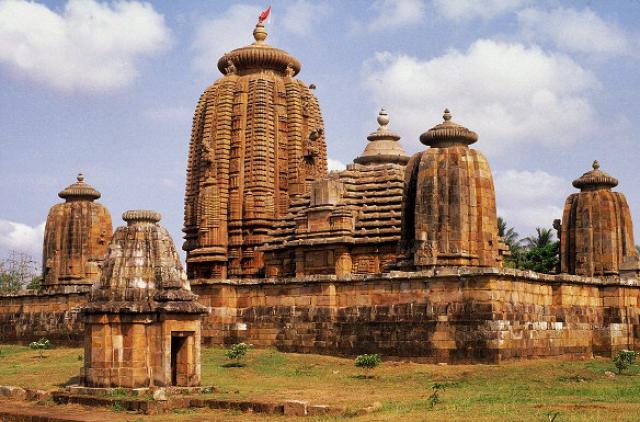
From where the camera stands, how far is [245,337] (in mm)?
33625

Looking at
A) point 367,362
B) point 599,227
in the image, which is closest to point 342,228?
point 599,227

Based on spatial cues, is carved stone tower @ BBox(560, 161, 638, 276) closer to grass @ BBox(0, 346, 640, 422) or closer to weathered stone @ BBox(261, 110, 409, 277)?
weathered stone @ BBox(261, 110, 409, 277)

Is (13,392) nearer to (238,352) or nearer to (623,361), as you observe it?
(238,352)

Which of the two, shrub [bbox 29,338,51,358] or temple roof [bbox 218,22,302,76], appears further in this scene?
temple roof [bbox 218,22,302,76]

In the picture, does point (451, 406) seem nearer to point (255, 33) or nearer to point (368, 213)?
point (368, 213)

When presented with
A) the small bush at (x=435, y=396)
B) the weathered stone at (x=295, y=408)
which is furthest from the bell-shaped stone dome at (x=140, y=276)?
the small bush at (x=435, y=396)

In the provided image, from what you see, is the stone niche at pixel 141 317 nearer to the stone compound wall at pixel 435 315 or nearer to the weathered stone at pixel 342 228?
the stone compound wall at pixel 435 315

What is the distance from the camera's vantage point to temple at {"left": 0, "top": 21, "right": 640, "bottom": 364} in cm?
2234

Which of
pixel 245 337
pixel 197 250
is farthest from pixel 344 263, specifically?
pixel 197 250

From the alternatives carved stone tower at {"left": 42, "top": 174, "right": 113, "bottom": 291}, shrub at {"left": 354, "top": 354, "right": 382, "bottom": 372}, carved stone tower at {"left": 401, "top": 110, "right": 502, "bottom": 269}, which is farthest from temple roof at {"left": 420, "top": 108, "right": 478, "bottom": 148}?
carved stone tower at {"left": 42, "top": 174, "right": 113, "bottom": 291}

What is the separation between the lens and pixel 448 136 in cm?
3200

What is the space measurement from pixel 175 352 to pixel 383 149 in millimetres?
24384

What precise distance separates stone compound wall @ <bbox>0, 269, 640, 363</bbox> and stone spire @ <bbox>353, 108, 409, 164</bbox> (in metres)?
13.2

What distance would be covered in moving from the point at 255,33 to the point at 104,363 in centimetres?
2726
